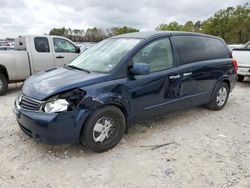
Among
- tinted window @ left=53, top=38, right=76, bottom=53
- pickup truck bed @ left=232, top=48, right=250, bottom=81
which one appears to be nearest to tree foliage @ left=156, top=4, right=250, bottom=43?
pickup truck bed @ left=232, top=48, right=250, bottom=81

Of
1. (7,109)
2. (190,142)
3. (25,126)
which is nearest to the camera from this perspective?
(25,126)

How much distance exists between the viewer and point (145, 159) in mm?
3328

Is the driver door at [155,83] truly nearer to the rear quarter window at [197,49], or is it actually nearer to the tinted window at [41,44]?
the rear quarter window at [197,49]

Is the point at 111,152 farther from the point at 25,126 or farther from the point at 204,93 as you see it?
the point at 204,93

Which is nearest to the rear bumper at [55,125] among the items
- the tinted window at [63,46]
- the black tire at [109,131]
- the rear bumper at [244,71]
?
the black tire at [109,131]

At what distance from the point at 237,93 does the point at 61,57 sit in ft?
18.7

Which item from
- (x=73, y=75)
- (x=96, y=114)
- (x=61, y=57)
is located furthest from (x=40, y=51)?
(x=96, y=114)

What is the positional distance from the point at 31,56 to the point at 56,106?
4.92m

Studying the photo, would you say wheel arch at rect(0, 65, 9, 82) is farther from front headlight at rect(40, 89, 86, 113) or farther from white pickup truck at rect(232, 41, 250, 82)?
white pickup truck at rect(232, 41, 250, 82)

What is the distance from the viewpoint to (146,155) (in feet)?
11.3

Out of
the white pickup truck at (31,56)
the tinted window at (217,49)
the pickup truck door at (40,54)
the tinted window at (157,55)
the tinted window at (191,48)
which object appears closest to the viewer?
the tinted window at (157,55)

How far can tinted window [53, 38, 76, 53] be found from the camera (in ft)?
26.5

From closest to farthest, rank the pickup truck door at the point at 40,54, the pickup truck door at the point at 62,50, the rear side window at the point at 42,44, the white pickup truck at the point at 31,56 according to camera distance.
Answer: the white pickup truck at the point at 31,56 < the pickup truck door at the point at 40,54 < the rear side window at the point at 42,44 < the pickup truck door at the point at 62,50

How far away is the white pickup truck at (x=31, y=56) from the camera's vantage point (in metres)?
6.83
